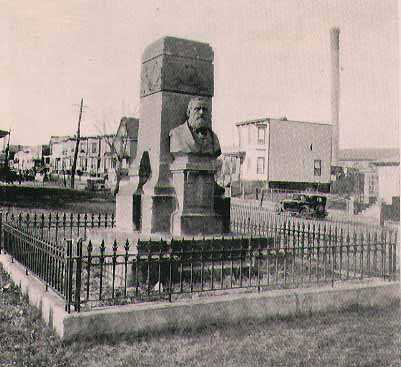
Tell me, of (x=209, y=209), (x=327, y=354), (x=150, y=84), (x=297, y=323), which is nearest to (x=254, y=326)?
(x=297, y=323)

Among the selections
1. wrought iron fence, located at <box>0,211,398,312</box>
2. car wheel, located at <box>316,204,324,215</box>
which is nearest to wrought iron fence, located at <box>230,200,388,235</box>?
wrought iron fence, located at <box>0,211,398,312</box>

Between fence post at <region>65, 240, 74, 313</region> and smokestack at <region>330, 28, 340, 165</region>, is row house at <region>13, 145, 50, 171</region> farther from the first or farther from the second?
fence post at <region>65, 240, 74, 313</region>

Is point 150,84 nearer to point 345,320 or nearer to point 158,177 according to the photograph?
point 158,177

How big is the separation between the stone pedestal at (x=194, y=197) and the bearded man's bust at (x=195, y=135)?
148 mm

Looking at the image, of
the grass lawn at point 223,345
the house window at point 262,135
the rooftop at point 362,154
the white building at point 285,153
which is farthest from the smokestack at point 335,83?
the grass lawn at point 223,345

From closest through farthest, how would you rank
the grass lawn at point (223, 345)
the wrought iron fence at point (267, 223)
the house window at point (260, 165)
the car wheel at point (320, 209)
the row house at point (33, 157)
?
the grass lawn at point (223, 345) < the wrought iron fence at point (267, 223) < the car wheel at point (320, 209) < the house window at point (260, 165) < the row house at point (33, 157)

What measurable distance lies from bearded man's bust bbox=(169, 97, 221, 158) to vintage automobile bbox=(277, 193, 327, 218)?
1824cm

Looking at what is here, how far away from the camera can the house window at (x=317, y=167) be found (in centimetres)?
4744

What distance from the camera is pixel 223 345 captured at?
5039 millimetres

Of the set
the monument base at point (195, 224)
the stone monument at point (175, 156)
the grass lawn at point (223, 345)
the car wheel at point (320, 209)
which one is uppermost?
the stone monument at point (175, 156)

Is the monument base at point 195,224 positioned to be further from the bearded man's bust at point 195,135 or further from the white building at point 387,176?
the white building at point 387,176

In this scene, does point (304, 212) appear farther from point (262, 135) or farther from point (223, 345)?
point (223, 345)

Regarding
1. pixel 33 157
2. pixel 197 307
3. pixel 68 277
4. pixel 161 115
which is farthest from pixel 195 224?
pixel 33 157

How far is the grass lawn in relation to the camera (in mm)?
4594
